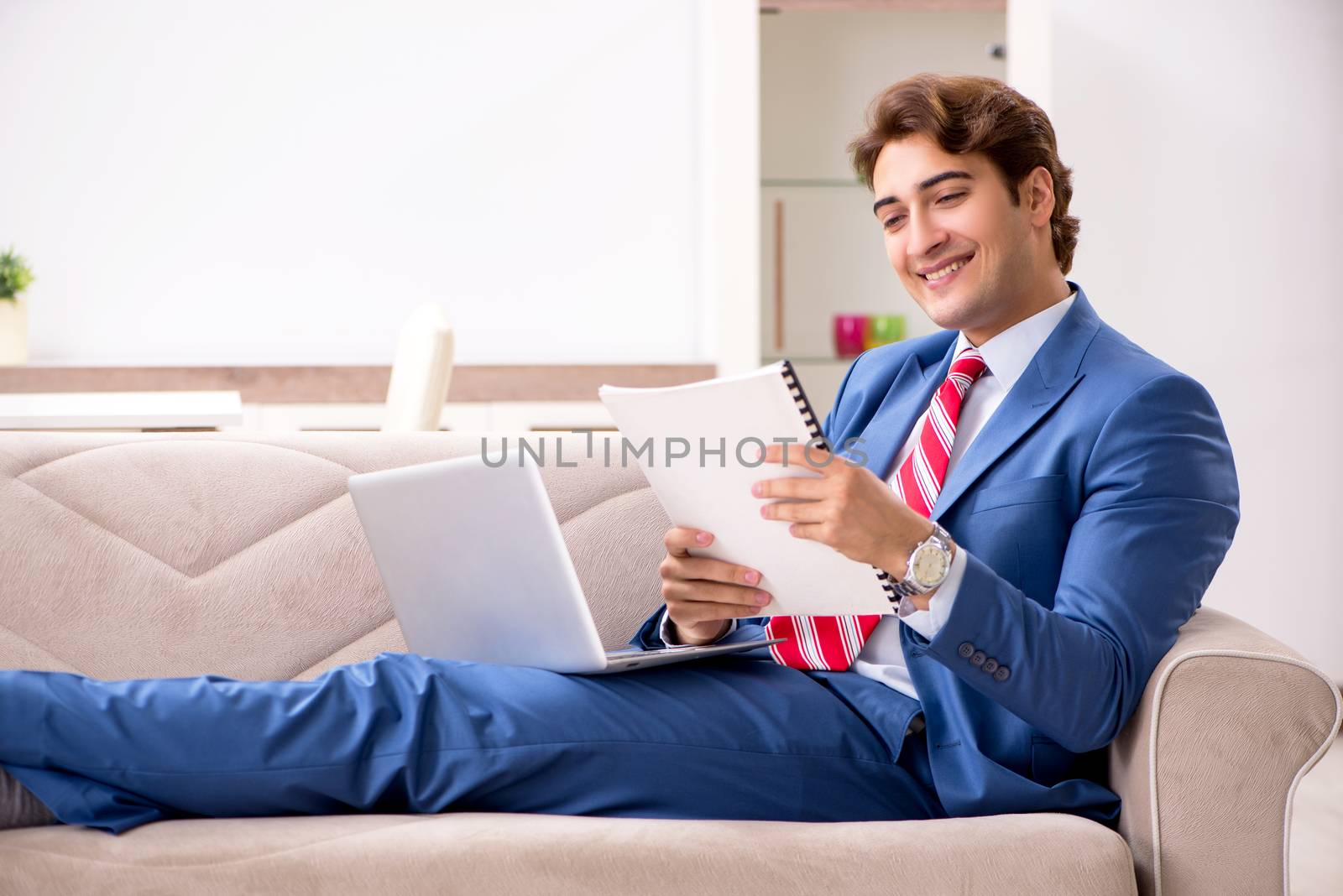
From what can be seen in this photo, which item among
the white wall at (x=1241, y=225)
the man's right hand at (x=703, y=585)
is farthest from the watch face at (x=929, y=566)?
the white wall at (x=1241, y=225)

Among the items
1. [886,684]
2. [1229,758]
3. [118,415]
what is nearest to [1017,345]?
[886,684]

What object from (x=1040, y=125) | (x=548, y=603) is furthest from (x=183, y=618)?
(x=1040, y=125)

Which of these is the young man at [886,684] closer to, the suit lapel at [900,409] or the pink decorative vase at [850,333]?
the suit lapel at [900,409]

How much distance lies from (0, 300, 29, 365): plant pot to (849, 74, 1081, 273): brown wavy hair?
326cm

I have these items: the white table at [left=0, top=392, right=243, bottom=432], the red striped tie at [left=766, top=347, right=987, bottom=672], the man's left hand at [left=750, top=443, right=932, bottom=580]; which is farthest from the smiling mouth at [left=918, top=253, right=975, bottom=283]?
the white table at [left=0, top=392, right=243, bottom=432]

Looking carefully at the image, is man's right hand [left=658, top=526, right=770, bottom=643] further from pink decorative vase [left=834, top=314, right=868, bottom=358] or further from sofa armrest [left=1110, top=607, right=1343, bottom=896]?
pink decorative vase [left=834, top=314, right=868, bottom=358]

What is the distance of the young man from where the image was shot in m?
1.13

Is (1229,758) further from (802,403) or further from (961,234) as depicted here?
(961,234)

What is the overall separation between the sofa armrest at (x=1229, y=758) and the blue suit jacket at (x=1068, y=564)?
0.05m

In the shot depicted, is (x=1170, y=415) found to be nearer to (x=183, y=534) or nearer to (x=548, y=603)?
(x=548, y=603)

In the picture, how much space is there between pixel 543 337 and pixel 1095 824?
11.0ft

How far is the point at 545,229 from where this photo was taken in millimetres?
4262

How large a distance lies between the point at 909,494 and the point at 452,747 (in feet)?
1.99

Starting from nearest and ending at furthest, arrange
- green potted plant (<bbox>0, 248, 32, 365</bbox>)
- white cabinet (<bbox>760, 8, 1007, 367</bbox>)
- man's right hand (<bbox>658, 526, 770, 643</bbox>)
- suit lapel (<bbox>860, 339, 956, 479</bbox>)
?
man's right hand (<bbox>658, 526, 770, 643</bbox>) → suit lapel (<bbox>860, 339, 956, 479</bbox>) → green potted plant (<bbox>0, 248, 32, 365</bbox>) → white cabinet (<bbox>760, 8, 1007, 367</bbox>)
